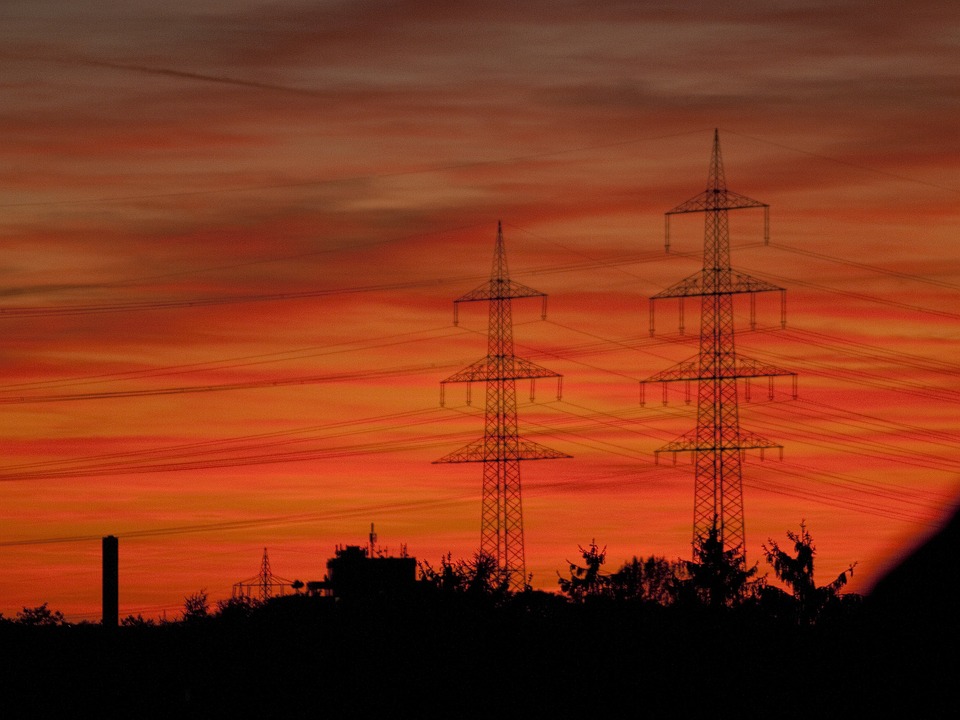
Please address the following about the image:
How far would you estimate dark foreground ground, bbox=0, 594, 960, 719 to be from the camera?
50.0 meters

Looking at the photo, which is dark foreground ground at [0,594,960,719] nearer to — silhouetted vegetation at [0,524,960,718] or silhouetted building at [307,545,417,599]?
silhouetted vegetation at [0,524,960,718]

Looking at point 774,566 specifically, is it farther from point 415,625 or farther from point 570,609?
point 415,625

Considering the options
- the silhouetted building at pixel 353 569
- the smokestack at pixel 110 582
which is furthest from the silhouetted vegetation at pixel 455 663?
the silhouetted building at pixel 353 569

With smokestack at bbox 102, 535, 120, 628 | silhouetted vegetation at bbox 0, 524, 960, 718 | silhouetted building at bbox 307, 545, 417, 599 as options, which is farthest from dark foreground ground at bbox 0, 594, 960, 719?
silhouetted building at bbox 307, 545, 417, 599

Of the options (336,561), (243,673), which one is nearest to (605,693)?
(243,673)

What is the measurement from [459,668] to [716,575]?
4790cm

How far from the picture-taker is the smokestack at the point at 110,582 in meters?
94.9

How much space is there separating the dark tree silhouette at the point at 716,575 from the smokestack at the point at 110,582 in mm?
37556

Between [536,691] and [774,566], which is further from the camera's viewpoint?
[774,566]

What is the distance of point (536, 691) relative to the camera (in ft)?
177

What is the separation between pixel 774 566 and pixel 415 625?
4835cm

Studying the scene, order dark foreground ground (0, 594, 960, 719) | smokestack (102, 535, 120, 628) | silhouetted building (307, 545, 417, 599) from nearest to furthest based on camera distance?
dark foreground ground (0, 594, 960, 719), smokestack (102, 535, 120, 628), silhouetted building (307, 545, 417, 599)

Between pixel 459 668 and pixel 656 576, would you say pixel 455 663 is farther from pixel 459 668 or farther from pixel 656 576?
pixel 656 576

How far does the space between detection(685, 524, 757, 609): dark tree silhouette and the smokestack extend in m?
37.6
